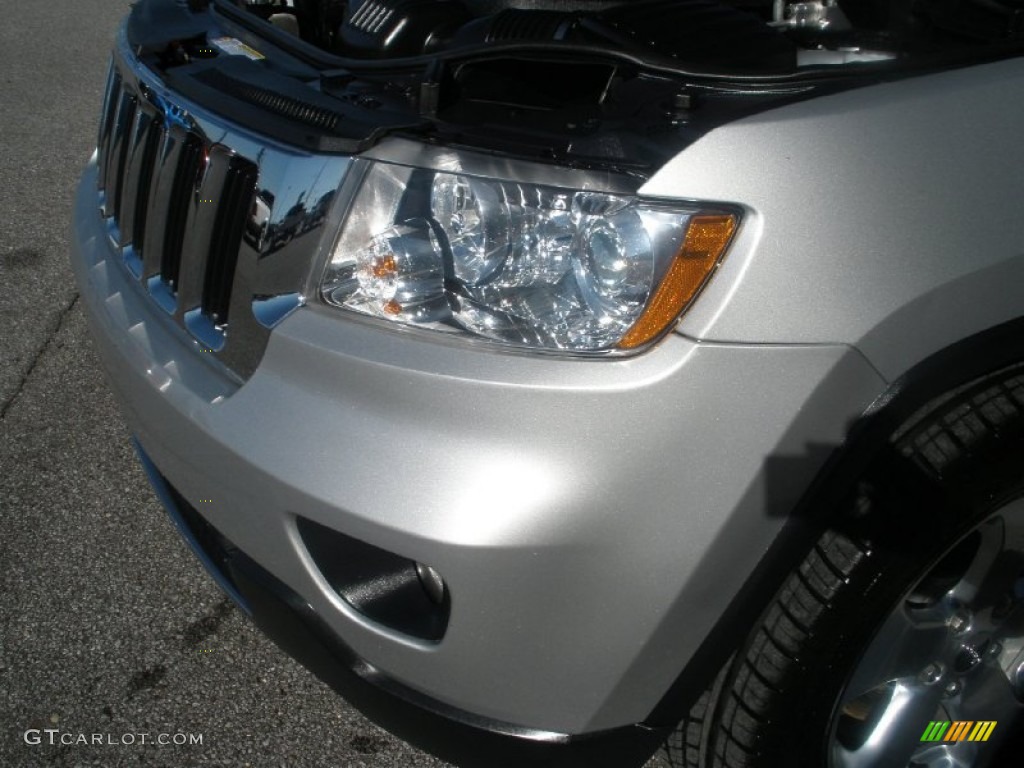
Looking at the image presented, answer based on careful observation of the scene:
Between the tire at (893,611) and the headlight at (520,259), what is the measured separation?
43 centimetres

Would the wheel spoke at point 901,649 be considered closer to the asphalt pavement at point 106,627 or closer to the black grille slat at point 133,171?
the asphalt pavement at point 106,627

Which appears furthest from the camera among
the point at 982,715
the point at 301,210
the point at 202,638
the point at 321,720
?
the point at 202,638

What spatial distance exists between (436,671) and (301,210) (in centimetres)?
74

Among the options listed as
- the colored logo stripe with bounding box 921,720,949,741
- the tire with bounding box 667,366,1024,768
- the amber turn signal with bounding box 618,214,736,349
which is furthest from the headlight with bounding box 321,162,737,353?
the colored logo stripe with bounding box 921,720,949,741

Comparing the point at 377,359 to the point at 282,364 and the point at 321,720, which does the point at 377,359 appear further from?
the point at 321,720

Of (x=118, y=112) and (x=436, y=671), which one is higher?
(x=118, y=112)

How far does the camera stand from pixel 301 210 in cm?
160

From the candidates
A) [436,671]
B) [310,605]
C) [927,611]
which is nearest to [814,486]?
[927,611]

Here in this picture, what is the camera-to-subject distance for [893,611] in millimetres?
1615

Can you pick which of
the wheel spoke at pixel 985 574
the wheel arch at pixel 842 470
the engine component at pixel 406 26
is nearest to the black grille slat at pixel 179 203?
the engine component at pixel 406 26

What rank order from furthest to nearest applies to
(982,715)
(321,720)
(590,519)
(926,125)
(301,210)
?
(321,720), (982,715), (301,210), (926,125), (590,519)

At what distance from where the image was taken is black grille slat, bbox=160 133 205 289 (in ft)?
6.22

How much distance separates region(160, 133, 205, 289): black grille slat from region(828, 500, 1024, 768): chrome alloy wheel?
56.5 inches

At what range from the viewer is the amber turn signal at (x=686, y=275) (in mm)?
1386
